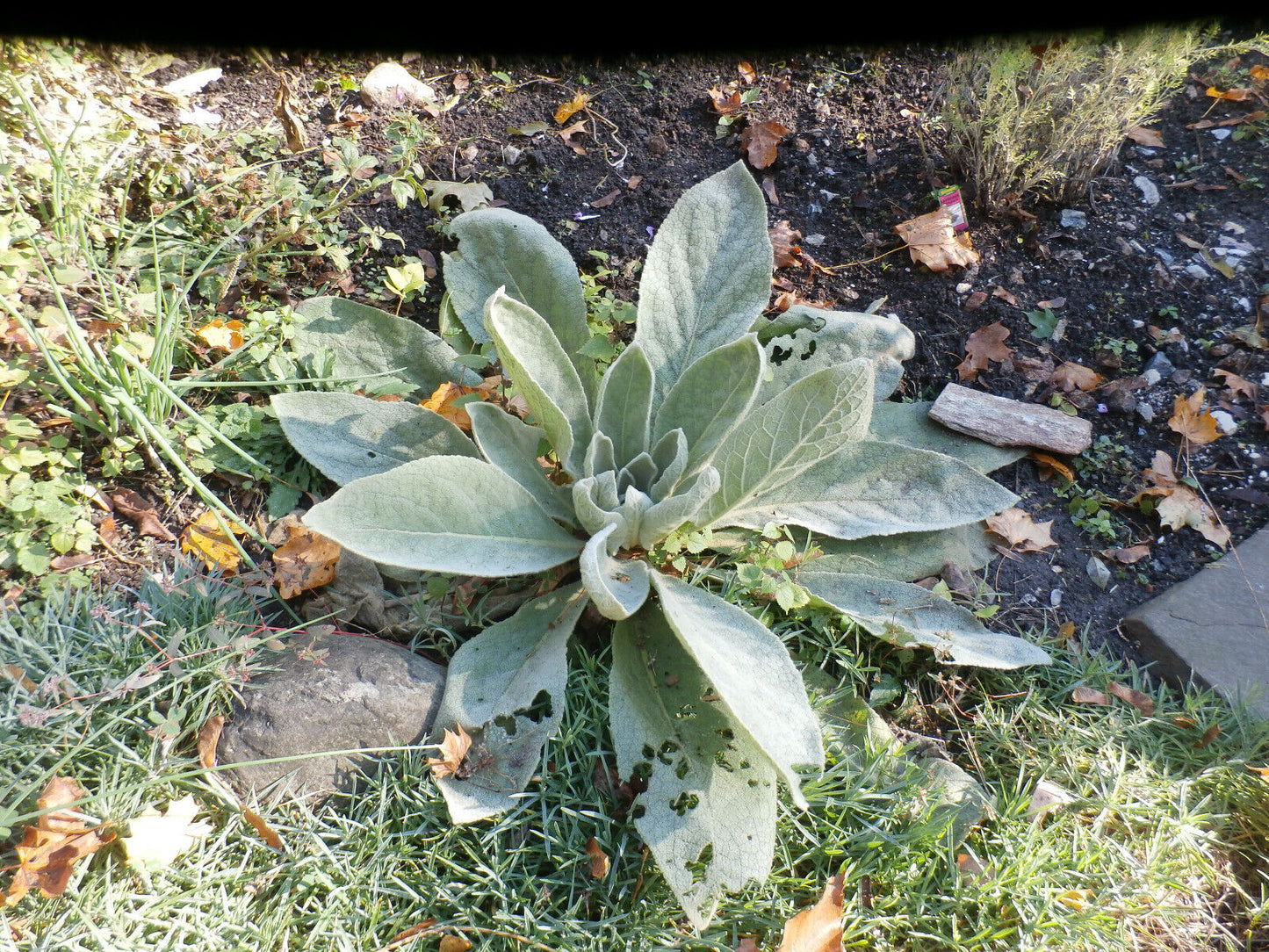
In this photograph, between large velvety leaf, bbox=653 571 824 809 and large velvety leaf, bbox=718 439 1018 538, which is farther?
large velvety leaf, bbox=718 439 1018 538

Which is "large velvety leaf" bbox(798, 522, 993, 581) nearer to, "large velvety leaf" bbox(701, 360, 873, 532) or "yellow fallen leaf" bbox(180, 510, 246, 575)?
"large velvety leaf" bbox(701, 360, 873, 532)

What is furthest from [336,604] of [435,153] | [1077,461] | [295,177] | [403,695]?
[1077,461]

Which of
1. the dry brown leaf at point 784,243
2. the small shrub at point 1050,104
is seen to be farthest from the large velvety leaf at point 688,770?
the small shrub at point 1050,104

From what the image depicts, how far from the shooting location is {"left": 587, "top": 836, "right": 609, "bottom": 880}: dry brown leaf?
1491 millimetres

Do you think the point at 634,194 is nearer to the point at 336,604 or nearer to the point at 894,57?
the point at 894,57

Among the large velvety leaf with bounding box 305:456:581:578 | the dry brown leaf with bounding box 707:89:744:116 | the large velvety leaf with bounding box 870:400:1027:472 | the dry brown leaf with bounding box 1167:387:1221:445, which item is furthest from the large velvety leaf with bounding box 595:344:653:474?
the dry brown leaf with bounding box 1167:387:1221:445

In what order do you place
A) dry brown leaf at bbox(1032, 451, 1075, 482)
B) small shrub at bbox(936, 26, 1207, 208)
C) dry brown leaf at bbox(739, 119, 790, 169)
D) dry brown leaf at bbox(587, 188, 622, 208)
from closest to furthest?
1. dry brown leaf at bbox(1032, 451, 1075, 482)
2. small shrub at bbox(936, 26, 1207, 208)
3. dry brown leaf at bbox(587, 188, 622, 208)
4. dry brown leaf at bbox(739, 119, 790, 169)

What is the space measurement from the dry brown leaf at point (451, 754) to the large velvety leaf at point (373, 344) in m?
0.90

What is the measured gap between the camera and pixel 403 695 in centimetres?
163

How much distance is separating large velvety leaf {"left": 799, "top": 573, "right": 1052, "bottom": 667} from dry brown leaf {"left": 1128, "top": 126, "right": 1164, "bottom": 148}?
2.09 m

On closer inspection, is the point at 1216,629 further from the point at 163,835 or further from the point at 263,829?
the point at 163,835

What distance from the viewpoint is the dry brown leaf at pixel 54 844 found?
1.34 metres

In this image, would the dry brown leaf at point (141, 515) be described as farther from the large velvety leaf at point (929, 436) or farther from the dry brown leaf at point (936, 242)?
the dry brown leaf at point (936, 242)

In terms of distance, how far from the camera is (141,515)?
1.85 meters
